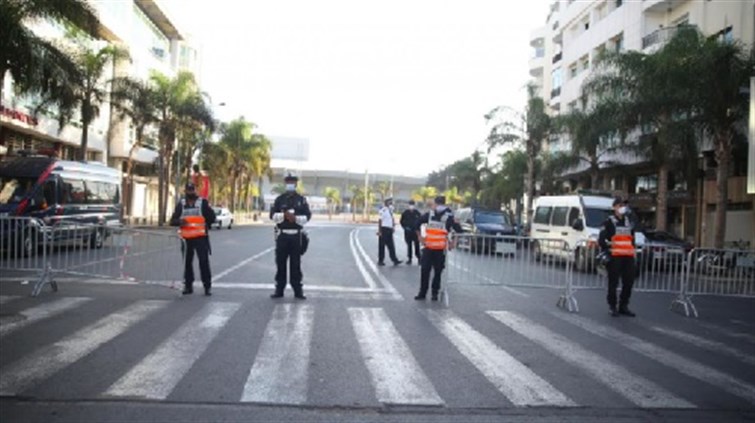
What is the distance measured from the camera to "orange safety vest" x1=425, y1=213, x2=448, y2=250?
11922 millimetres

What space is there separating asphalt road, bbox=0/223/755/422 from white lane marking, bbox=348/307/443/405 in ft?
0.09

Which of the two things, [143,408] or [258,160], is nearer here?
[143,408]

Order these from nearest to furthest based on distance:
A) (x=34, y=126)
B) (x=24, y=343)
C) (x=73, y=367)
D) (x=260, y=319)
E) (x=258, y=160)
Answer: (x=73, y=367) → (x=24, y=343) → (x=260, y=319) → (x=34, y=126) → (x=258, y=160)

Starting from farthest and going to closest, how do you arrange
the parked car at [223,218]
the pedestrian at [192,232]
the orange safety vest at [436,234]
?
Result: the parked car at [223,218] < the orange safety vest at [436,234] < the pedestrian at [192,232]

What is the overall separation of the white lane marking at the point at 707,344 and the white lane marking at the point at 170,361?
5.89m

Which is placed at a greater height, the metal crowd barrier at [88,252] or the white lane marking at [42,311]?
the metal crowd barrier at [88,252]

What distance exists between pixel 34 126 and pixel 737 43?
92.3 feet

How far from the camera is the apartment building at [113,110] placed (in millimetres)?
30945

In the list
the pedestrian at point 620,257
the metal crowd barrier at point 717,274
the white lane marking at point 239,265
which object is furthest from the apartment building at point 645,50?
the pedestrian at point 620,257

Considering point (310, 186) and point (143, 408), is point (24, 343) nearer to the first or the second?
point (143, 408)

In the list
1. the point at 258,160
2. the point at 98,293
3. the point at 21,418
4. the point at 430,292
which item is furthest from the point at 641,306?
the point at 258,160

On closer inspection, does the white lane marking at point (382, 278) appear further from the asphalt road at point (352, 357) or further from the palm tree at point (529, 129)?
the palm tree at point (529, 129)

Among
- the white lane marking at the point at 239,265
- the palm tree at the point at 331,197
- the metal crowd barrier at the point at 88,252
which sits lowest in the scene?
the white lane marking at the point at 239,265

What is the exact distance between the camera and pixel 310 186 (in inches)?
4537
